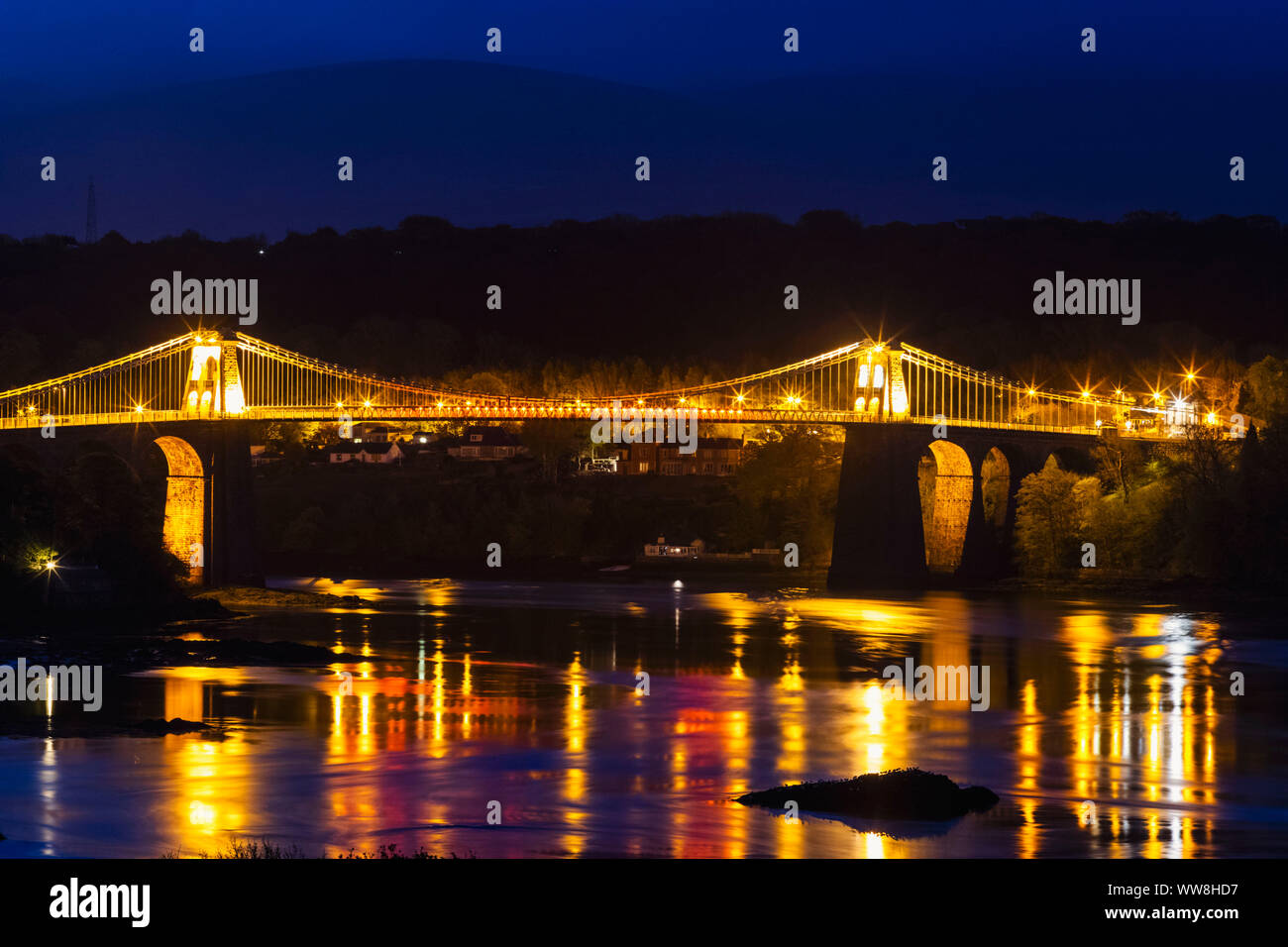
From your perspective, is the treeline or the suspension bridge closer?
the treeline

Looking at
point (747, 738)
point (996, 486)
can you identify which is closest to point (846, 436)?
point (996, 486)

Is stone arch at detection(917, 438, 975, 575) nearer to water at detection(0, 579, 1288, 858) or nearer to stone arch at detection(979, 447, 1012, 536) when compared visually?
stone arch at detection(979, 447, 1012, 536)

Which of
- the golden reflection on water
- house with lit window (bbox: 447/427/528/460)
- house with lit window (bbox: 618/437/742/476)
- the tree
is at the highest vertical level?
house with lit window (bbox: 447/427/528/460)

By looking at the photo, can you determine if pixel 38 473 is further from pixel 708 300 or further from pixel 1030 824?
pixel 708 300

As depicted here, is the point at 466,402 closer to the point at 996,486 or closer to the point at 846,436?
the point at 846,436

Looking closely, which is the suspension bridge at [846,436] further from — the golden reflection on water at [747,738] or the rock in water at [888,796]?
the rock in water at [888,796]

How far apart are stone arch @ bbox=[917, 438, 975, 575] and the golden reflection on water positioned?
24564mm

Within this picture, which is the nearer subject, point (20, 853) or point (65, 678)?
point (20, 853)

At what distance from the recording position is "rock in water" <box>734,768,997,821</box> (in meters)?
22.7

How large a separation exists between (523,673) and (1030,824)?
18.2m

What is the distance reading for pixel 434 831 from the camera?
22.0 m

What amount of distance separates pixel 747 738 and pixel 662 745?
1.67 metres

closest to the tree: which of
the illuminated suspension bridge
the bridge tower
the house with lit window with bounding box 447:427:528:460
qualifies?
the illuminated suspension bridge

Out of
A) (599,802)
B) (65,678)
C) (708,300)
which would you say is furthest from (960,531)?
(708,300)
